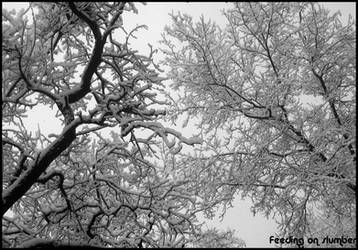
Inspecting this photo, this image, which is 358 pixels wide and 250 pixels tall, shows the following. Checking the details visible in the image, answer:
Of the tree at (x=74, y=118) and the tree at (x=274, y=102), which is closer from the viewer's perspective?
the tree at (x=74, y=118)

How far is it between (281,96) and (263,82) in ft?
1.57

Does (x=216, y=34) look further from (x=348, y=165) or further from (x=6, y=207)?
(x=6, y=207)

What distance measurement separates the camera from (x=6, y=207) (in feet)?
14.0

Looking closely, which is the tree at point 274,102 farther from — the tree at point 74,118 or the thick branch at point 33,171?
the thick branch at point 33,171

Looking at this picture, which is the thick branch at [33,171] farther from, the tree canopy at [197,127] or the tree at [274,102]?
the tree at [274,102]

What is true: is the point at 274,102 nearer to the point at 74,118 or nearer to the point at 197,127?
the point at 197,127

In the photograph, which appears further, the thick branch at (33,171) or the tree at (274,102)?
the tree at (274,102)

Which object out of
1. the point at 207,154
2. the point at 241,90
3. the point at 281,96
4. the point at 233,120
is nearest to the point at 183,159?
the point at 207,154

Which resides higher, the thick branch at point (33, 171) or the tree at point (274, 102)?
the tree at point (274, 102)

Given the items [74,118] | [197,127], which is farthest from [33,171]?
→ [197,127]

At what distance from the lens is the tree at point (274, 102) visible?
5.65 metres

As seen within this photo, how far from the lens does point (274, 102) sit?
584 cm

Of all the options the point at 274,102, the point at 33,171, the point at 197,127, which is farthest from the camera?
the point at 197,127

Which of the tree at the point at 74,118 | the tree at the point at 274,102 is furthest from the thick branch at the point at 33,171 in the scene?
the tree at the point at 274,102
